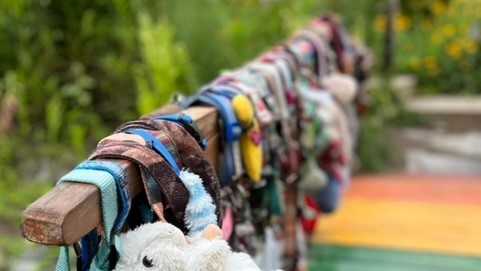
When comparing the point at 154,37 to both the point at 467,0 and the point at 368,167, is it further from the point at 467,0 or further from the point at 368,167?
the point at 467,0

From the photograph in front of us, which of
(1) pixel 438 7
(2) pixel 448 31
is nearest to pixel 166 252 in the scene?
(2) pixel 448 31

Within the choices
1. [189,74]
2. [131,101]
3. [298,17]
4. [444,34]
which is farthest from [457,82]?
[189,74]

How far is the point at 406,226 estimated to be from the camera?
2824 millimetres

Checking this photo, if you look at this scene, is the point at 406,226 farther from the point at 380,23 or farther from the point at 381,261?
the point at 380,23

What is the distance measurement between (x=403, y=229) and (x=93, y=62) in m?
1.72

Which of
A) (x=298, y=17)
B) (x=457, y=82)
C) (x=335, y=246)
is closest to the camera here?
(x=335, y=246)

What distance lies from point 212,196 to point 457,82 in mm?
4843

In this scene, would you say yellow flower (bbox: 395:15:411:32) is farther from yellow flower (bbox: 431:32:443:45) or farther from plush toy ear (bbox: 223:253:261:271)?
plush toy ear (bbox: 223:253:261:271)

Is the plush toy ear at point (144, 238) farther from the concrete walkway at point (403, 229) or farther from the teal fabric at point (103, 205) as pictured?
the concrete walkway at point (403, 229)

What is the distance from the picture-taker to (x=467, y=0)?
231 inches

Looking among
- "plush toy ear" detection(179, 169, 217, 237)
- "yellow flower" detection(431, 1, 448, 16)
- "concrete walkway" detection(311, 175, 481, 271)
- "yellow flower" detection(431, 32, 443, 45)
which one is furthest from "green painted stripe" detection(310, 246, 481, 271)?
"yellow flower" detection(431, 1, 448, 16)

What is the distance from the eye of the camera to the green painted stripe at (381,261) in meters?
2.36

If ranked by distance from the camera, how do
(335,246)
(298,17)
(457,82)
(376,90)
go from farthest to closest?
(457,82) → (376,90) → (298,17) → (335,246)

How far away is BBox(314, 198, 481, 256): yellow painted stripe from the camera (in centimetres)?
259
